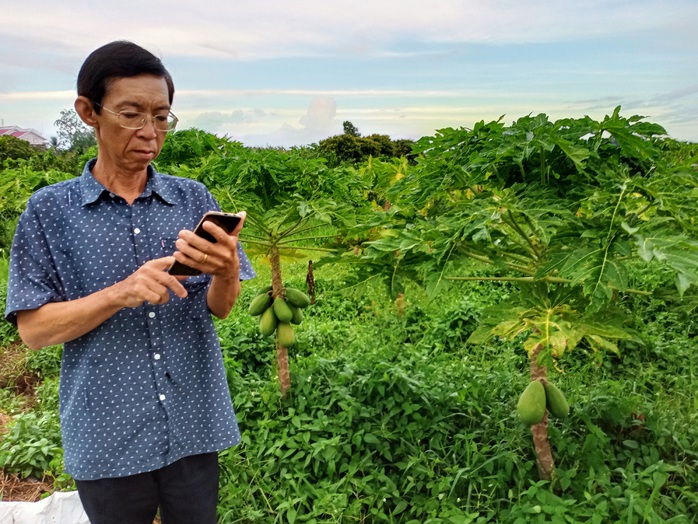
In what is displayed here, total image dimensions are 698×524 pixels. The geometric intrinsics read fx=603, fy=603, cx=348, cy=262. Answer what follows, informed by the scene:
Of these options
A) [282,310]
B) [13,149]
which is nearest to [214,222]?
[282,310]

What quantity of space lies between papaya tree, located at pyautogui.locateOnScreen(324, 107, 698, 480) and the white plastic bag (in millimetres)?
1653

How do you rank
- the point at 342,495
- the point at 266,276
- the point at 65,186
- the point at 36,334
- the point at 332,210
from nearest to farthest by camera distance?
the point at 36,334, the point at 65,186, the point at 342,495, the point at 332,210, the point at 266,276

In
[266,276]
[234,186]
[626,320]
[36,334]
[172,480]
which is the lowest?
[266,276]

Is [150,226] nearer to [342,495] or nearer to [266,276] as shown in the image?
[342,495]

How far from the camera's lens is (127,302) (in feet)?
4.78

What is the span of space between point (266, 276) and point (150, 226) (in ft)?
17.5

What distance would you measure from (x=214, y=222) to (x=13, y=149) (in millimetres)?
13484

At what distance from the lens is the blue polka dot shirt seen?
159 centimetres

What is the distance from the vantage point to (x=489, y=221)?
5.90 feet

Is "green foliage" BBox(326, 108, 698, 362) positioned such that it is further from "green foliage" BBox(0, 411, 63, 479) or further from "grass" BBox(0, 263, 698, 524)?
"green foliage" BBox(0, 411, 63, 479)

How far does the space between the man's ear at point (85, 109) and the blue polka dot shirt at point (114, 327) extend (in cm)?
16

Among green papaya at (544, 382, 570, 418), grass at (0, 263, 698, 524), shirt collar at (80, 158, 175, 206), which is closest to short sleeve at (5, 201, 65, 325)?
shirt collar at (80, 158, 175, 206)

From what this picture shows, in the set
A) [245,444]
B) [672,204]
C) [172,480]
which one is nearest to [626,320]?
[672,204]

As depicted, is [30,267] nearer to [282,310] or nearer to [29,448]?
[282,310]
